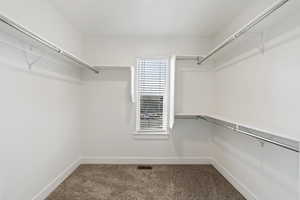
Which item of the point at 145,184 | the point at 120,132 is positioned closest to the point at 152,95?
the point at 120,132

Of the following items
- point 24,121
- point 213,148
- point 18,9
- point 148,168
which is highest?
point 18,9

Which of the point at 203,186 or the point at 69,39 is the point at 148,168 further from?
the point at 69,39

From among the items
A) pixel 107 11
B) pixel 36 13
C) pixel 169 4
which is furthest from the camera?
pixel 107 11

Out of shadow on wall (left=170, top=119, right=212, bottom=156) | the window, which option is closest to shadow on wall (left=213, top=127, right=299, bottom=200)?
shadow on wall (left=170, top=119, right=212, bottom=156)

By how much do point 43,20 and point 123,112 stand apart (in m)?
1.91

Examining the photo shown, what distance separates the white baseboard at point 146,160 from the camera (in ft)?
11.3

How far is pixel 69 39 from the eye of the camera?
284cm

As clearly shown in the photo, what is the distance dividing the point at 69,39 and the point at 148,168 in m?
2.48

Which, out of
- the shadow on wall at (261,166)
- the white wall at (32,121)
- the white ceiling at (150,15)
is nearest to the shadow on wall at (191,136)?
the shadow on wall at (261,166)

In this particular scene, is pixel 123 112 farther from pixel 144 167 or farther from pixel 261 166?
pixel 261 166

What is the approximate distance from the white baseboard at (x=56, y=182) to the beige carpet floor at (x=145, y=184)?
0.19 ft

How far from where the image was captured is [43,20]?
212 centimetres

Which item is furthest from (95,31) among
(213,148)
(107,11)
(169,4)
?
(213,148)

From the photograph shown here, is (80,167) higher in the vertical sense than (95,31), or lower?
lower
